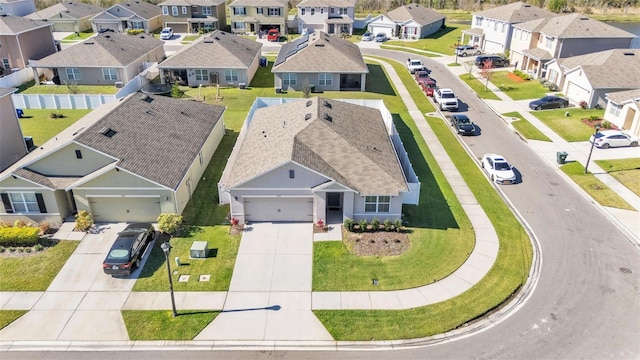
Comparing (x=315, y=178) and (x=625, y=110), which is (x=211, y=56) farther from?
(x=625, y=110)

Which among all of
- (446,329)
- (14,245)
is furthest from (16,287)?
(446,329)

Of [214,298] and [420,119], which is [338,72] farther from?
[214,298]

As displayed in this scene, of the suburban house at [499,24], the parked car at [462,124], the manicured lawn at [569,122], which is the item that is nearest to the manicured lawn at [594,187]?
the manicured lawn at [569,122]

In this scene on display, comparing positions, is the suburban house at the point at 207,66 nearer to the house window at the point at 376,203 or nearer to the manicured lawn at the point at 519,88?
the manicured lawn at the point at 519,88

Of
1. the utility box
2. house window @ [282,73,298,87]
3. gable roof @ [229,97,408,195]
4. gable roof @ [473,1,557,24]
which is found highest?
gable roof @ [473,1,557,24]

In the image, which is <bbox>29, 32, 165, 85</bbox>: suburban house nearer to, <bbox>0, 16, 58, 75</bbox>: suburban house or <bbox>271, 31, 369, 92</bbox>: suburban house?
<bbox>0, 16, 58, 75</bbox>: suburban house

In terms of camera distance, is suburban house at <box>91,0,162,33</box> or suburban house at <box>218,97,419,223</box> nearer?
suburban house at <box>218,97,419,223</box>

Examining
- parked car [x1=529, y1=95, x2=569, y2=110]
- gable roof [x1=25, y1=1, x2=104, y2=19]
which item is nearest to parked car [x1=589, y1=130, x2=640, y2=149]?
parked car [x1=529, y1=95, x2=569, y2=110]
